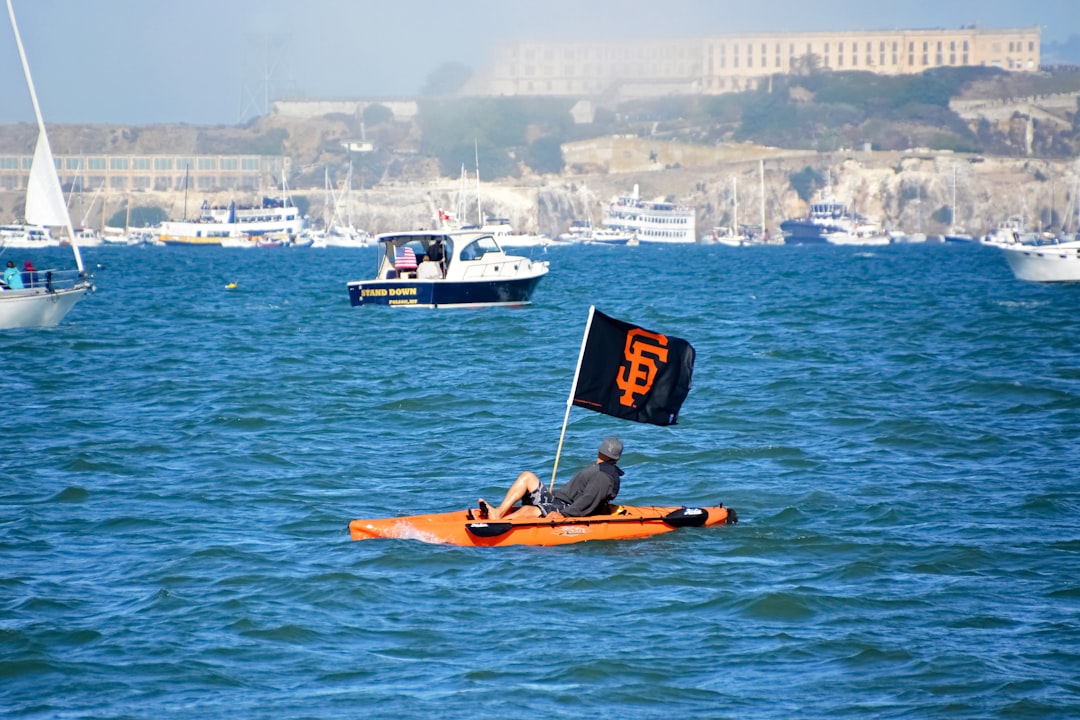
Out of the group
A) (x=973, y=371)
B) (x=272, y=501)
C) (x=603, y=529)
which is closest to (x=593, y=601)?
(x=603, y=529)

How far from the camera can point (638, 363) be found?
1488 cm

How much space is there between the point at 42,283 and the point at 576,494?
26186 mm

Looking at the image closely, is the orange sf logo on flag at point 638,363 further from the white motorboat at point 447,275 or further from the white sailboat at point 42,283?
the white motorboat at point 447,275

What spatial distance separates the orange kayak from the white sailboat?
77.6 ft

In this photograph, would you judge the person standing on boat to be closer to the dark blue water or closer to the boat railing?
the dark blue water

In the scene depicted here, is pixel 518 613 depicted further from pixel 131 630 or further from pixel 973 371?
pixel 973 371

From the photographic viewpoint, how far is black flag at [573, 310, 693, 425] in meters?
14.8

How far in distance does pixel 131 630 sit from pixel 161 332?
1180 inches

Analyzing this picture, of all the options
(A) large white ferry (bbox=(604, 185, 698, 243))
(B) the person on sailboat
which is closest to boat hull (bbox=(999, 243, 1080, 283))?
(B) the person on sailboat

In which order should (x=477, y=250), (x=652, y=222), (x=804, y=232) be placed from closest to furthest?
(x=477, y=250)
(x=804, y=232)
(x=652, y=222)

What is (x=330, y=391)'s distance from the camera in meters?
26.9

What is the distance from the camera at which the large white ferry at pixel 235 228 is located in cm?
16975

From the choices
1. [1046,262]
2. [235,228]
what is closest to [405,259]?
[1046,262]

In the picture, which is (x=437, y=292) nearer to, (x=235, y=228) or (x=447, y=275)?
(x=447, y=275)
